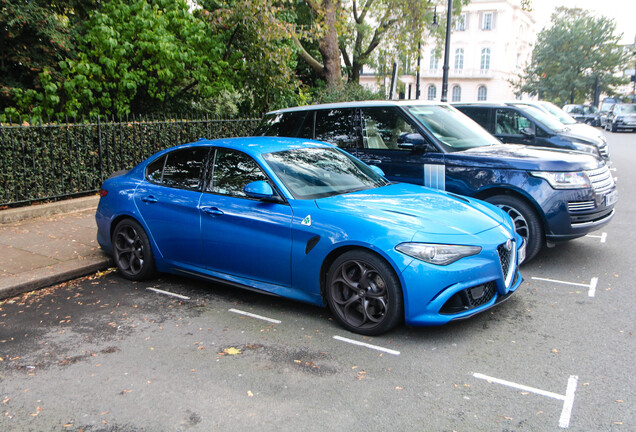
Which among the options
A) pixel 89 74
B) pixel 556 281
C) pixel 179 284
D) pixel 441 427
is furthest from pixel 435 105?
pixel 89 74

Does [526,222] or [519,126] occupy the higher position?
[519,126]

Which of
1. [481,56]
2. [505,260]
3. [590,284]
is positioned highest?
[481,56]

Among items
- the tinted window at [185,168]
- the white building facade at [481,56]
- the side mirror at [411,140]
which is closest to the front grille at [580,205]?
the side mirror at [411,140]

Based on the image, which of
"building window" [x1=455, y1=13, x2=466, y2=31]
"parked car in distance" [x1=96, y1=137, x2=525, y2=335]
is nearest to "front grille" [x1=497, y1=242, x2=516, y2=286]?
"parked car in distance" [x1=96, y1=137, x2=525, y2=335]

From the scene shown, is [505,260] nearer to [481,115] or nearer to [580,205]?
[580,205]

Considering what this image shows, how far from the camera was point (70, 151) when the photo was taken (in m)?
9.58

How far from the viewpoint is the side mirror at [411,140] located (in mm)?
6863

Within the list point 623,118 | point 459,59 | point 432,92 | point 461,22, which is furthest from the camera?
point 432,92

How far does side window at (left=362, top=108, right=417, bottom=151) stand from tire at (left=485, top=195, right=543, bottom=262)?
4.77 feet

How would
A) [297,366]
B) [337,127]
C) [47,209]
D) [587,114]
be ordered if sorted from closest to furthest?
1. [297,366]
2. [337,127]
3. [47,209]
4. [587,114]

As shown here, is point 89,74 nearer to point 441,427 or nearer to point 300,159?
point 300,159

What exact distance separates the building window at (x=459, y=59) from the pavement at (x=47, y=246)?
242ft

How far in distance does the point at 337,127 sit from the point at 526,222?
2785mm

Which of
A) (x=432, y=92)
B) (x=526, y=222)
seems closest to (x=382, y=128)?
(x=526, y=222)
